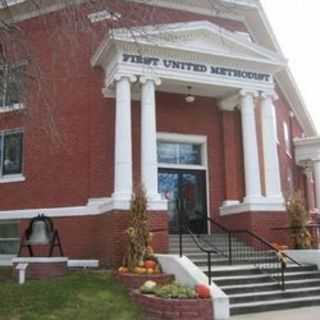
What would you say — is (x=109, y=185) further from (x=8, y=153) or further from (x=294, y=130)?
(x=294, y=130)

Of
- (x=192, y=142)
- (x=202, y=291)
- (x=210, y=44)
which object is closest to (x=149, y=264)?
(x=202, y=291)

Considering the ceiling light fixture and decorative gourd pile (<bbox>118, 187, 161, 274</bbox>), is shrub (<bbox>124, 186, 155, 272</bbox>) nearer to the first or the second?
decorative gourd pile (<bbox>118, 187, 161, 274</bbox>)

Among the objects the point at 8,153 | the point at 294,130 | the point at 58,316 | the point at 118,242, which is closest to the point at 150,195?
the point at 118,242

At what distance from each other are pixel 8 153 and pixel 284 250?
9.89 meters

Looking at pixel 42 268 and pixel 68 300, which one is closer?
A: pixel 68 300

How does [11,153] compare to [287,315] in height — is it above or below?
above

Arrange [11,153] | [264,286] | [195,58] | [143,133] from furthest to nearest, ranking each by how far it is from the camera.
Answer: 1. [11,153]
2. [195,58]
3. [143,133]
4. [264,286]

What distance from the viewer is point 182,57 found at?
49.9 feet

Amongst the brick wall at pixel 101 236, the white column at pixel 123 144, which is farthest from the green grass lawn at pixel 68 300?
the white column at pixel 123 144

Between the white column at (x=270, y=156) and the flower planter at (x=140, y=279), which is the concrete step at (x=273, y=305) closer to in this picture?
the flower planter at (x=140, y=279)

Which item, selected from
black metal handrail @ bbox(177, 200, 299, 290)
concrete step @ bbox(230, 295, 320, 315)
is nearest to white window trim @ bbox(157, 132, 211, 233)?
black metal handrail @ bbox(177, 200, 299, 290)

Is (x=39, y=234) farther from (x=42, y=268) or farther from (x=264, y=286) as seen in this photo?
(x=264, y=286)

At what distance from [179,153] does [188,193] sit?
1420 millimetres

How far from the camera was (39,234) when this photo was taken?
552 inches
